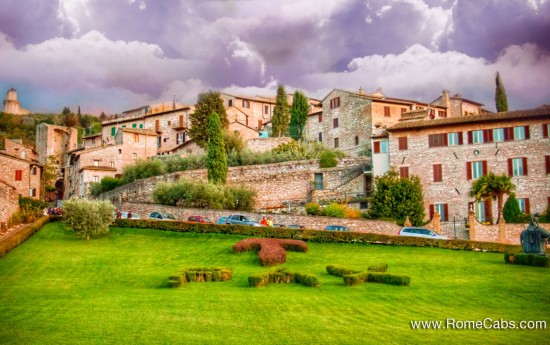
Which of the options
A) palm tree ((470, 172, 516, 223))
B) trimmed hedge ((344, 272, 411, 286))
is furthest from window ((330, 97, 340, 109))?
trimmed hedge ((344, 272, 411, 286))

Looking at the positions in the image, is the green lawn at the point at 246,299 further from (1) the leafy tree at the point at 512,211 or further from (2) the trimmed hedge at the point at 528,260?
(1) the leafy tree at the point at 512,211

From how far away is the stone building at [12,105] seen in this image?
141250mm

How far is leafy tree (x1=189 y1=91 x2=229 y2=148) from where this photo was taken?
239 ft

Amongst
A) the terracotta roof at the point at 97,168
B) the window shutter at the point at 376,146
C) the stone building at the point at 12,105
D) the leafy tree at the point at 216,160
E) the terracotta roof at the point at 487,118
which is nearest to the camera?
the terracotta roof at the point at 487,118

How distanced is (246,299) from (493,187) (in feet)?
103

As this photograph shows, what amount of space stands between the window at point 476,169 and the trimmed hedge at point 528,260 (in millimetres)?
20079

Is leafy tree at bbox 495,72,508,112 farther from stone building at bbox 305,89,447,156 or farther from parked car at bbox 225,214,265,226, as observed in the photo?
parked car at bbox 225,214,265,226

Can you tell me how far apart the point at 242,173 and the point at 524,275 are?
36586 mm

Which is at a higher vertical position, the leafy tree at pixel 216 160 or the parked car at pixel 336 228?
the leafy tree at pixel 216 160

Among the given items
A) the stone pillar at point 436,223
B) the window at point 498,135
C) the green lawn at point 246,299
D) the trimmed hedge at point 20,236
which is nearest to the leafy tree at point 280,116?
the window at point 498,135

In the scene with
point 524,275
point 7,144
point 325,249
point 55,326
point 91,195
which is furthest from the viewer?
point 7,144

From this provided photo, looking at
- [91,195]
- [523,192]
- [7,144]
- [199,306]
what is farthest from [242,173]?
[199,306]

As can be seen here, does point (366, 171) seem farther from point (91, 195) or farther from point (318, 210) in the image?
point (91, 195)

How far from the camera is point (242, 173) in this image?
5925 centimetres
